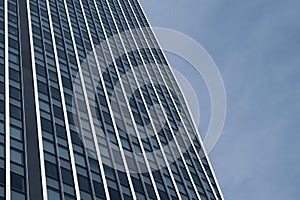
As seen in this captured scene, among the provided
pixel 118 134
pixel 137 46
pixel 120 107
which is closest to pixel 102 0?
pixel 137 46

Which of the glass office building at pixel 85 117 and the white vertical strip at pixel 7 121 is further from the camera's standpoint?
the glass office building at pixel 85 117

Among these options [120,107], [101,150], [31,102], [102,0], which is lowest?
[101,150]

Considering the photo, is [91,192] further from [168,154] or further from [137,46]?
[137,46]

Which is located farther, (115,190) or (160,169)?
(160,169)

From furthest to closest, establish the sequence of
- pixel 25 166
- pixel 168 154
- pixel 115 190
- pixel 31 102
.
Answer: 1. pixel 168 154
2. pixel 31 102
3. pixel 115 190
4. pixel 25 166

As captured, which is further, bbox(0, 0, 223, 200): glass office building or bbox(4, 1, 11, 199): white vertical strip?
bbox(0, 0, 223, 200): glass office building

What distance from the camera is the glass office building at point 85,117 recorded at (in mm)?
48656

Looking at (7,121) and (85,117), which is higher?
(85,117)

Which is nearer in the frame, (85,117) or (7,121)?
(7,121)

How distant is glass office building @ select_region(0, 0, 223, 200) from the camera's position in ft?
160

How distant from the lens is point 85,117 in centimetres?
6178

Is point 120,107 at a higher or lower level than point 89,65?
lower

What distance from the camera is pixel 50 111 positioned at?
57.0 meters

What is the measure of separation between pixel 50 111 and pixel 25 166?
39.1 ft
